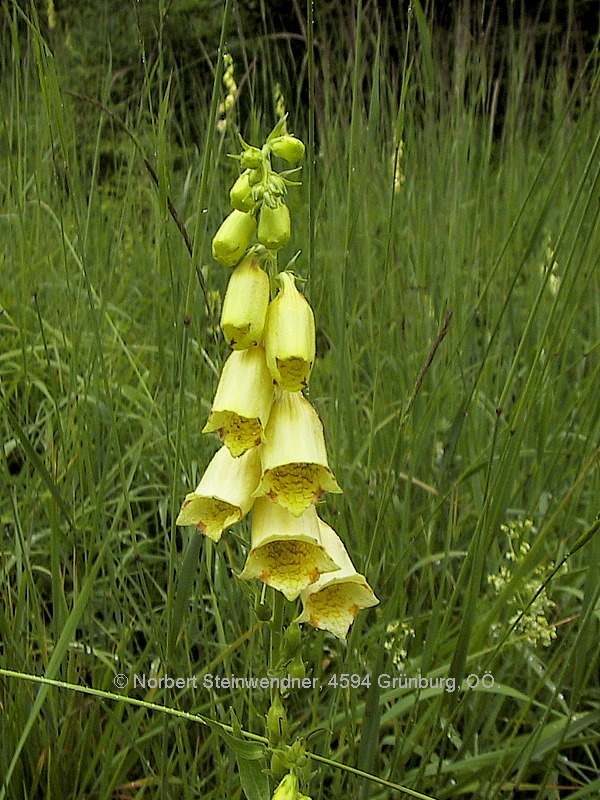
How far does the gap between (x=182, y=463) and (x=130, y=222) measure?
1.56m

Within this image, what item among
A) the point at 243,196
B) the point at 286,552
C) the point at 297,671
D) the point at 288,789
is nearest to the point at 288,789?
the point at 288,789

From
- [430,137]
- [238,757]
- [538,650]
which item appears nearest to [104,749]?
[238,757]

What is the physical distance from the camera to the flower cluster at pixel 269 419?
0.82 metres

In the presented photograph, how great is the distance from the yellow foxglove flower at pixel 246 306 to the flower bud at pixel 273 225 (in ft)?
0.12

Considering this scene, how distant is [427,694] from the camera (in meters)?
1.18

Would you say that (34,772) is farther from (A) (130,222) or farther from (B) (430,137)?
Answer: (A) (130,222)

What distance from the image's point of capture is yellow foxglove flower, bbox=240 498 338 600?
83 cm

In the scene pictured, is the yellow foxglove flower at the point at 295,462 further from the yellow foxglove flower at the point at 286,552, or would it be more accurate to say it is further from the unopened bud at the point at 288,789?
the unopened bud at the point at 288,789

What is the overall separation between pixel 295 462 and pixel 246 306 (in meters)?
0.16

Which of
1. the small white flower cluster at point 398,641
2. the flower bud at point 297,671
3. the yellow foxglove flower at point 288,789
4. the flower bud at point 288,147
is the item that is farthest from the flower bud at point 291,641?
the flower bud at point 288,147

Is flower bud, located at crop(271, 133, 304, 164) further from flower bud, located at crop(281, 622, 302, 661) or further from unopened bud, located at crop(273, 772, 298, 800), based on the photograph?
unopened bud, located at crop(273, 772, 298, 800)

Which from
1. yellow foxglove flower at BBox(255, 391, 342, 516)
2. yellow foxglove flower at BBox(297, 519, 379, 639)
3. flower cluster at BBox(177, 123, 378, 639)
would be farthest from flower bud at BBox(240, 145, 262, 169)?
yellow foxglove flower at BBox(297, 519, 379, 639)

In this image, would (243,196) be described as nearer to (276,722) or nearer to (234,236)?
(234,236)

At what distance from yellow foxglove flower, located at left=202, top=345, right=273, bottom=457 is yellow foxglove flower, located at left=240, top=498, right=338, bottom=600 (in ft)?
0.26
